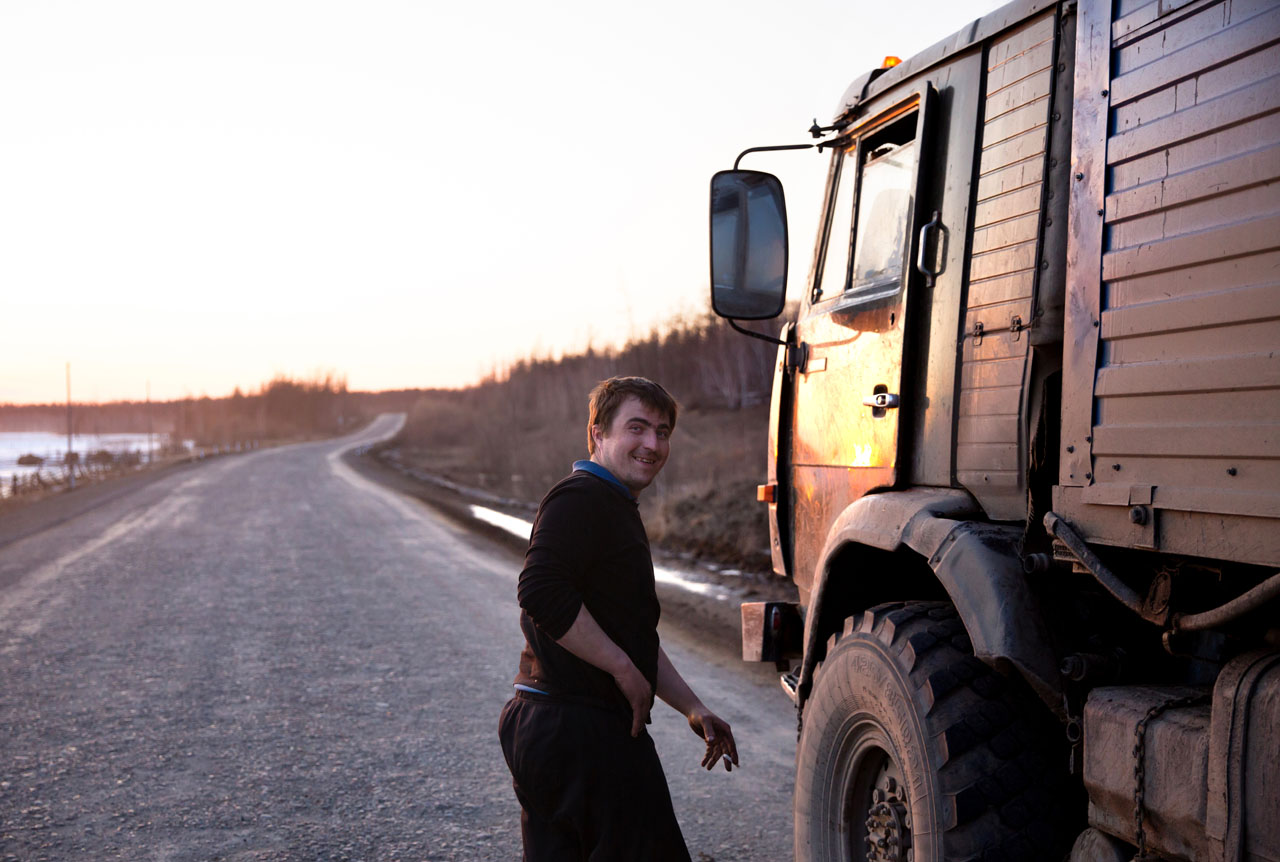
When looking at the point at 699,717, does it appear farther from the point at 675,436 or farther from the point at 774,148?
the point at 675,436

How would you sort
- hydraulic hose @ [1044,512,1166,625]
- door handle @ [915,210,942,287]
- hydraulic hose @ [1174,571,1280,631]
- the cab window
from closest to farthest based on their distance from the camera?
hydraulic hose @ [1174,571,1280,631]
hydraulic hose @ [1044,512,1166,625]
door handle @ [915,210,942,287]
the cab window

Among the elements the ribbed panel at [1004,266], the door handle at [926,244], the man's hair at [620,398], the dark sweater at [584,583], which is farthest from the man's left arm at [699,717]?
the door handle at [926,244]

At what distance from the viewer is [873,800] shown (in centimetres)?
283

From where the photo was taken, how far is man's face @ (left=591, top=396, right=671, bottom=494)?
2.62m

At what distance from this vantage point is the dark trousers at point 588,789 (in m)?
2.42

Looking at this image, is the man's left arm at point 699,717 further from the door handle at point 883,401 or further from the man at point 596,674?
the door handle at point 883,401

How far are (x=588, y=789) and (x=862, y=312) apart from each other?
1818 mm

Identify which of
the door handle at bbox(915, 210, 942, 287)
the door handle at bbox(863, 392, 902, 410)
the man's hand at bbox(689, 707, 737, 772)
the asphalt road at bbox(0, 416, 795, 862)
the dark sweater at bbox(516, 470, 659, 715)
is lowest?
the asphalt road at bbox(0, 416, 795, 862)

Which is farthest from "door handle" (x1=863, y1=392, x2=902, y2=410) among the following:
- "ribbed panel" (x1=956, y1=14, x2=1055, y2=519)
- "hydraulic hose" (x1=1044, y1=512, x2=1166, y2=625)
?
"hydraulic hose" (x1=1044, y1=512, x2=1166, y2=625)

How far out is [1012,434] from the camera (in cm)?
259

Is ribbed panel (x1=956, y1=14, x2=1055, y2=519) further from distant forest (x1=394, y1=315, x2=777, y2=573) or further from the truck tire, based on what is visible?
distant forest (x1=394, y1=315, x2=777, y2=573)

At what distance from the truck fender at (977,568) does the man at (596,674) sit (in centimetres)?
71

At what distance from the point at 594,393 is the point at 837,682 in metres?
1.09

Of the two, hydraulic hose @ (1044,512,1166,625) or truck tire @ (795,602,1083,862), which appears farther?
truck tire @ (795,602,1083,862)
